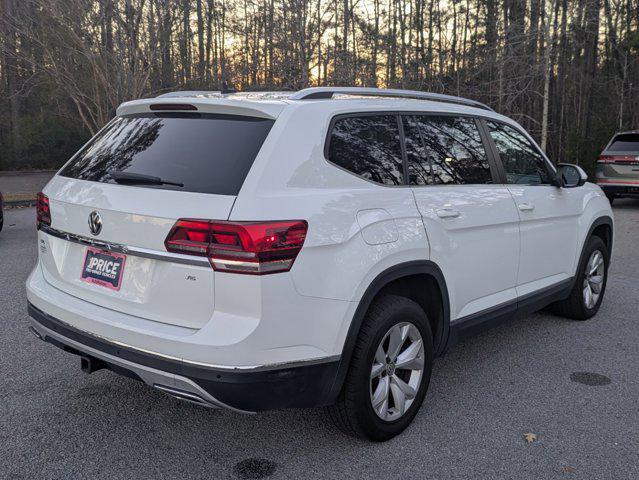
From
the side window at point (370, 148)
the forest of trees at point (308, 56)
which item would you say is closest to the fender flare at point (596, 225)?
the side window at point (370, 148)

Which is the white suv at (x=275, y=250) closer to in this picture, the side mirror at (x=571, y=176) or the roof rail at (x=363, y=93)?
the roof rail at (x=363, y=93)

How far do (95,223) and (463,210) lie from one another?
2.03 meters

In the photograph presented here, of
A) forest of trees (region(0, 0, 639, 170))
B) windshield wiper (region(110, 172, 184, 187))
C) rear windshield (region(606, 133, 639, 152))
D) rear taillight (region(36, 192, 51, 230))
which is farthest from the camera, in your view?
forest of trees (region(0, 0, 639, 170))

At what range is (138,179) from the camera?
271 centimetres

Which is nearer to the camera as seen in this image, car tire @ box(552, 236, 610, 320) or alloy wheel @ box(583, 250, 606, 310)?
car tire @ box(552, 236, 610, 320)

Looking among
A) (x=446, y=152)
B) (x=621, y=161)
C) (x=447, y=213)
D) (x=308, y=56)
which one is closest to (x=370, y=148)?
(x=447, y=213)

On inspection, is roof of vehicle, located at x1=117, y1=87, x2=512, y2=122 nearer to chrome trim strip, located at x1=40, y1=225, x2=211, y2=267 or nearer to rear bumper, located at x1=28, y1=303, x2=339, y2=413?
chrome trim strip, located at x1=40, y1=225, x2=211, y2=267

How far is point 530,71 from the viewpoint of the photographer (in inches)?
850

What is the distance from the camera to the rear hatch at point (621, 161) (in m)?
12.9

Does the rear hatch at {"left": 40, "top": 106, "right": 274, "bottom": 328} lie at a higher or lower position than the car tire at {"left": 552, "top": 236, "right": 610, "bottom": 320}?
higher

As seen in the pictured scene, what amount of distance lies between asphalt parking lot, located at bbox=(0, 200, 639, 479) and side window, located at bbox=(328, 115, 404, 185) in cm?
142

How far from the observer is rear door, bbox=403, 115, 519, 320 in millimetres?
3291

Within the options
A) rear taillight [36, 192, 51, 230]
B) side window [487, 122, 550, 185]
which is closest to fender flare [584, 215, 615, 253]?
side window [487, 122, 550, 185]

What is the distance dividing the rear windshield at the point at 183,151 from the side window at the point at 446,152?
40.6 inches
